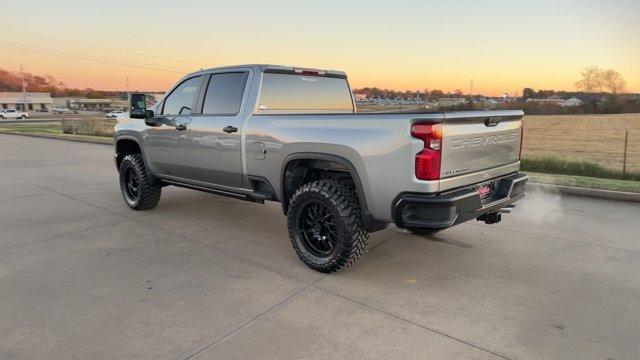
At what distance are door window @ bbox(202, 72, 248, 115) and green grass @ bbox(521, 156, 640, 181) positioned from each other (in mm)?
7915

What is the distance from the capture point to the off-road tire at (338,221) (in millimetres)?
3818

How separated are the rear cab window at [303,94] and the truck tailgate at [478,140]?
218 cm

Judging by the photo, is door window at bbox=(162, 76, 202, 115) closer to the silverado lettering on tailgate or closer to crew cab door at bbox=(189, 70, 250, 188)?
crew cab door at bbox=(189, 70, 250, 188)

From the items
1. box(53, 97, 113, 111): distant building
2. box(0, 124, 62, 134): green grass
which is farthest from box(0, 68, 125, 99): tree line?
box(0, 124, 62, 134): green grass

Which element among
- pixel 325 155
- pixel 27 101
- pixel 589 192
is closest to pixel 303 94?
pixel 325 155

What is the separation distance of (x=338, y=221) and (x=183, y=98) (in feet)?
9.87

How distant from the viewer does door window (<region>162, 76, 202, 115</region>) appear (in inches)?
215

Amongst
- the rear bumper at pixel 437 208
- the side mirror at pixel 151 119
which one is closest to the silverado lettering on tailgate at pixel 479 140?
the rear bumper at pixel 437 208

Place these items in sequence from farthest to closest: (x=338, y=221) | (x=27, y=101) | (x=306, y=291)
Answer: (x=27, y=101) < (x=338, y=221) < (x=306, y=291)

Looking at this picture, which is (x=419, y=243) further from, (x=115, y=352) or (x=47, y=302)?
(x=47, y=302)

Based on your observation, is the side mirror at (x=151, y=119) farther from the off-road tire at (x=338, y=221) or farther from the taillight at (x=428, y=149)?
the taillight at (x=428, y=149)

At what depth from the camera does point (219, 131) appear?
4930 millimetres

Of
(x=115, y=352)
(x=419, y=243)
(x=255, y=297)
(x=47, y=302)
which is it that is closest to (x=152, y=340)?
(x=115, y=352)

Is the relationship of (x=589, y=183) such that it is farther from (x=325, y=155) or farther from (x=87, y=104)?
(x=87, y=104)
